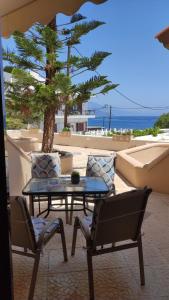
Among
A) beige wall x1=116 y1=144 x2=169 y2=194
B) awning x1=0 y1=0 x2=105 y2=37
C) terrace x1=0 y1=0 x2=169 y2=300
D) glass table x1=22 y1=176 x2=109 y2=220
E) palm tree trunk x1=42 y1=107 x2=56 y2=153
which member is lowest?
terrace x1=0 y1=0 x2=169 y2=300

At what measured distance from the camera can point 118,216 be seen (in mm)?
2188

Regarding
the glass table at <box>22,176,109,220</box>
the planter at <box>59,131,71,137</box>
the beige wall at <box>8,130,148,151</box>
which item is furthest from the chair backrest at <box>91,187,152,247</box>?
the planter at <box>59,131,71,137</box>

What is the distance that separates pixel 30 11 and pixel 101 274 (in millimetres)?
2176

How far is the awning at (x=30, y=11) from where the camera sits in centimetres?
231

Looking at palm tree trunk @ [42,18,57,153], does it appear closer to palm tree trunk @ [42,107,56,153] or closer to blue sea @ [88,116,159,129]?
palm tree trunk @ [42,107,56,153]

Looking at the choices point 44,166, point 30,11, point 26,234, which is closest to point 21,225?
point 26,234

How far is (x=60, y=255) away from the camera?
112 inches

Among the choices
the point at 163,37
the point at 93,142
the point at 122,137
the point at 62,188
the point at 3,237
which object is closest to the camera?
the point at 3,237

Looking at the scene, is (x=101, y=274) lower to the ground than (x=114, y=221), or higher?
lower

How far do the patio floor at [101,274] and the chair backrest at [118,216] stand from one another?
0.36m

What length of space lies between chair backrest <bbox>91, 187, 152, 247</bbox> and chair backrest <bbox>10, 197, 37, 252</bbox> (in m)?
0.43

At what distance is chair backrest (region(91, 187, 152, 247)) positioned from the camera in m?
2.10

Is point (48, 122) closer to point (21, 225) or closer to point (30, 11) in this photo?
point (30, 11)

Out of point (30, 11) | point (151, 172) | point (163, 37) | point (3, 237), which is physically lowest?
point (151, 172)
